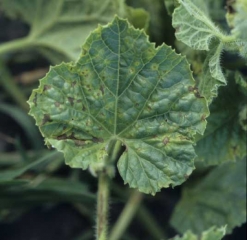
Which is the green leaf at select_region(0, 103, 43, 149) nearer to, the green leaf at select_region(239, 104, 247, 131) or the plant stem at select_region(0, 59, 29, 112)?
the plant stem at select_region(0, 59, 29, 112)

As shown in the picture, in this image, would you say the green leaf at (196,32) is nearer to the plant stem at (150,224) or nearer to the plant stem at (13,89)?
the plant stem at (150,224)

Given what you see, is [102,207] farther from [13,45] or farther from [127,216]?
[13,45]

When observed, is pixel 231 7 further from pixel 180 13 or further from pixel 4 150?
pixel 4 150

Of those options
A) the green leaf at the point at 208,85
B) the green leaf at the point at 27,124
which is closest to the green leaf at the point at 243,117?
the green leaf at the point at 208,85

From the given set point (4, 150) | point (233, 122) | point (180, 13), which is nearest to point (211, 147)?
→ point (233, 122)

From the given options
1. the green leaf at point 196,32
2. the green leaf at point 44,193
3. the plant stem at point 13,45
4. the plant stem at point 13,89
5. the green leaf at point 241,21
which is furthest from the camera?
the plant stem at point 13,89

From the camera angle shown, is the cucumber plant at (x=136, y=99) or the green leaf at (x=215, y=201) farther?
the green leaf at (x=215, y=201)

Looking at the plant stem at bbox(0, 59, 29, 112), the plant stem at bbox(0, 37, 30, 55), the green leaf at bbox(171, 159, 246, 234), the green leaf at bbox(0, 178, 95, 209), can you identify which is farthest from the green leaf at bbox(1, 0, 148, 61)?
the green leaf at bbox(171, 159, 246, 234)
